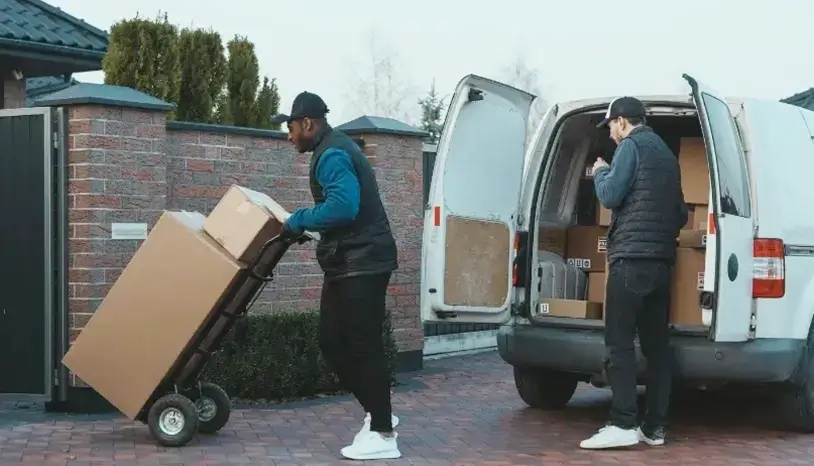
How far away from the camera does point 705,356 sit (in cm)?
688

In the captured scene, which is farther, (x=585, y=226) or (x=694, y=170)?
(x=585, y=226)

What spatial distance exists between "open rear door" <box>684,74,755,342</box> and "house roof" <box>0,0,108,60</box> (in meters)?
6.49

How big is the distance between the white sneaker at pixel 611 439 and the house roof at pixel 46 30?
257 inches

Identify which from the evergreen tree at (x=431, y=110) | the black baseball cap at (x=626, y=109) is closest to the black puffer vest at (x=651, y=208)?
the black baseball cap at (x=626, y=109)

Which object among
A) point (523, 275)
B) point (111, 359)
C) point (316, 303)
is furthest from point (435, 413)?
point (111, 359)

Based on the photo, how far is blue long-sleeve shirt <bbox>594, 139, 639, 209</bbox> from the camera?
6.71 meters

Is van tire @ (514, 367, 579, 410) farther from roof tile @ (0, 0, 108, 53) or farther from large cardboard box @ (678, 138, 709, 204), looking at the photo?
roof tile @ (0, 0, 108, 53)

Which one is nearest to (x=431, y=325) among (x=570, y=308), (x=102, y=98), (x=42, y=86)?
(x=570, y=308)

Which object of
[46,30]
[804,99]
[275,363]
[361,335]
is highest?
[46,30]

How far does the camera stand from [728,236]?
6656 millimetres

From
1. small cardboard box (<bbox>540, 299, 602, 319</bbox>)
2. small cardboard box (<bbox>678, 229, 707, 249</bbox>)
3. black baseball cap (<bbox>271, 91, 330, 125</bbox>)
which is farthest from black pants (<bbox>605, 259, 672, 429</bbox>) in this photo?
black baseball cap (<bbox>271, 91, 330, 125</bbox>)

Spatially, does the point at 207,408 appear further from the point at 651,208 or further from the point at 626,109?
the point at 626,109

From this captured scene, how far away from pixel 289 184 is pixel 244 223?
9.68 feet

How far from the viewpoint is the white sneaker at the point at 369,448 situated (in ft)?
21.0
